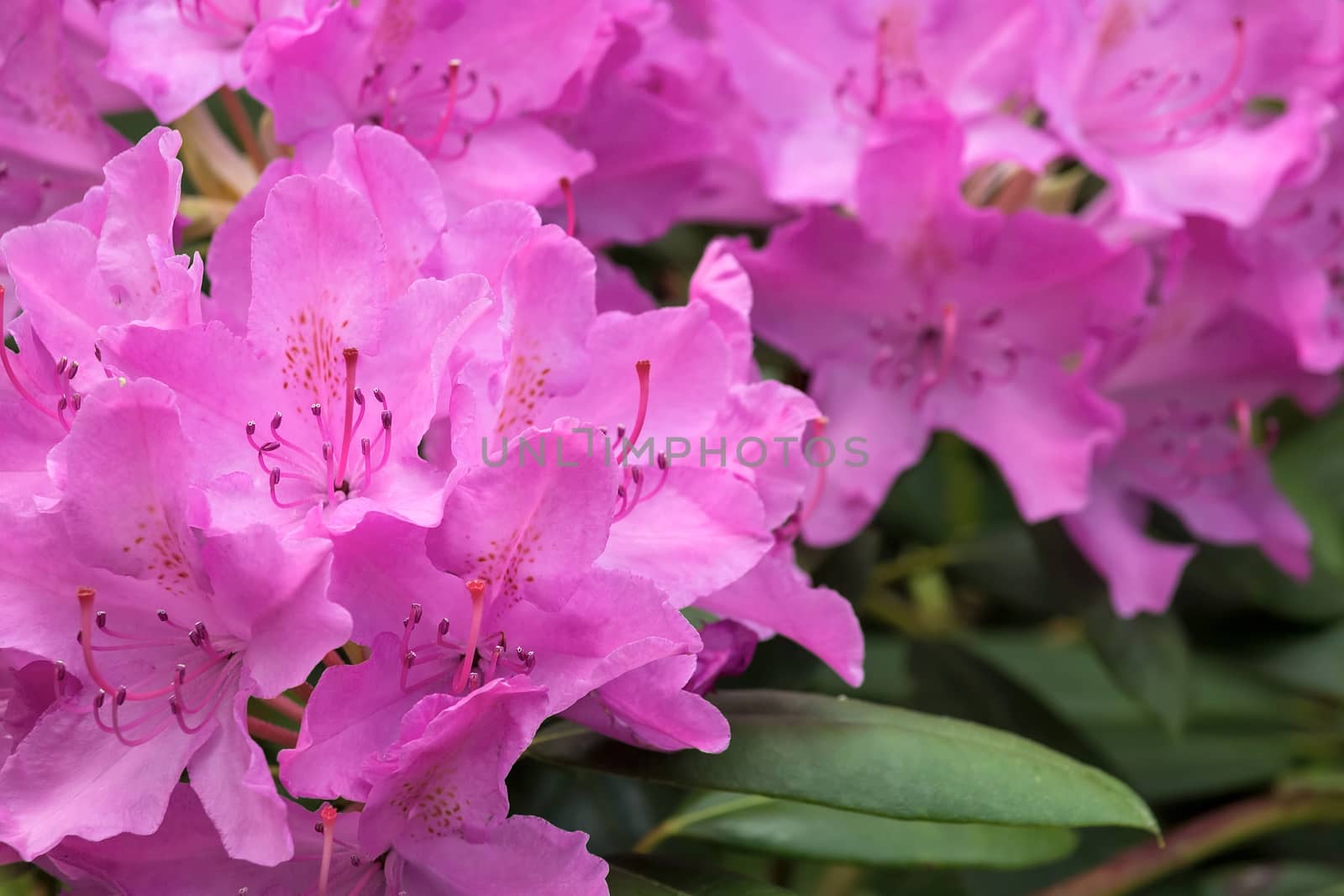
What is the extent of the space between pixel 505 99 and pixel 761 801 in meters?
0.50

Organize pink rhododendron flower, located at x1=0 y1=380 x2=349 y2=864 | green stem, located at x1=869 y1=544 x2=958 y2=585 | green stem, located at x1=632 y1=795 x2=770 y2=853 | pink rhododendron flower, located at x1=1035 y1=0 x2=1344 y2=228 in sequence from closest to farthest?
pink rhododendron flower, located at x1=0 y1=380 x2=349 y2=864
green stem, located at x1=632 y1=795 x2=770 y2=853
pink rhododendron flower, located at x1=1035 y1=0 x2=1344 y2=228
green stem, located at x1=869 y1=544 x2=958 y2=585

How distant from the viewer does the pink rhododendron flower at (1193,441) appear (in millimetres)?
1144

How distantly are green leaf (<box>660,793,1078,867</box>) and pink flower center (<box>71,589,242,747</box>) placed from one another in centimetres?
39

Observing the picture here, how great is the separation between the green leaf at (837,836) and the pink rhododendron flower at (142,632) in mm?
400

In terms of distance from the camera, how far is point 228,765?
613mm

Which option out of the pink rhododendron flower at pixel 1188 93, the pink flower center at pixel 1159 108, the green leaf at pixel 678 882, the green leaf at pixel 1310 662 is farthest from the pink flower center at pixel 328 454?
the green leaf at pixel 1310 662

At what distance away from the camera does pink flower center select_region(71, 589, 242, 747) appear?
62 centimetres

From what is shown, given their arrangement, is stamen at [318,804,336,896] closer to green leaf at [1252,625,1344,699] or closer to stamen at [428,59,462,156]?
stamen at [428,59,462,156]

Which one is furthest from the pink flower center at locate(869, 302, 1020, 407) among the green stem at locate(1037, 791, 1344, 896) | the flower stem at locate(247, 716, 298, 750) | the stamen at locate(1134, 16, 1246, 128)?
the flower stem at locate(247, 716, 298, 750)

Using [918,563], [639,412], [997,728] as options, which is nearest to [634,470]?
[639,412]

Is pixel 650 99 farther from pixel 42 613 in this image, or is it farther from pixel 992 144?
pixel 42 613

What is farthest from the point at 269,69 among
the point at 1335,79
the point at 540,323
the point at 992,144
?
the point at 1335,79

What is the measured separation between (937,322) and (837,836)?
0.41 metres

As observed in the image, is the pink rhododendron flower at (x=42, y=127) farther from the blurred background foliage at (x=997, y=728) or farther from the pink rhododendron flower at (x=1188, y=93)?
the pink rhododendron flower at (x=1188, y=93)
